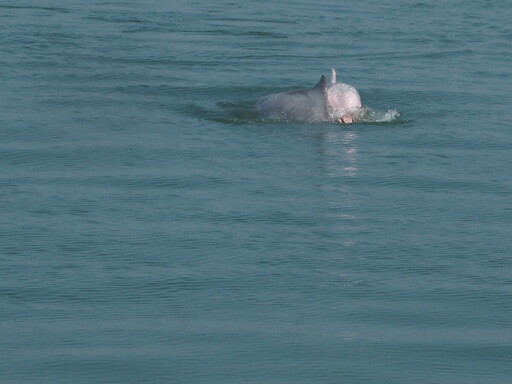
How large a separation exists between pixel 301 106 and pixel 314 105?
147 millimetres

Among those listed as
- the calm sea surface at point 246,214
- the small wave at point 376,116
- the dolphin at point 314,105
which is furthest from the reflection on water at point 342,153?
the small wave at point 376,116

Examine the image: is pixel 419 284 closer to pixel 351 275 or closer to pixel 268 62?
pixel 351 275

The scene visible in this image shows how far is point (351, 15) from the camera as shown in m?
25.9

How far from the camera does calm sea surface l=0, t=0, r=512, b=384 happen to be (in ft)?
30.5

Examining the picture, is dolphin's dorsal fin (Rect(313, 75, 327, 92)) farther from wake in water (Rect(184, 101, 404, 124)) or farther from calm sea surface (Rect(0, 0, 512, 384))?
wake in water (Rect(184, 101, 404, 124))

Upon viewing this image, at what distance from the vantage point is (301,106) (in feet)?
54.1

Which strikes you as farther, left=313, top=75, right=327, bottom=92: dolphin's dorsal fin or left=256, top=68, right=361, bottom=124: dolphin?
left=256, top=68, right=361, bottom=124: dolphin

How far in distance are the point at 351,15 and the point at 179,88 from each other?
774 cm

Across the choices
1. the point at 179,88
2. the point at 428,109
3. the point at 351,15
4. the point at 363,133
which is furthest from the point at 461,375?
the point at 351,15

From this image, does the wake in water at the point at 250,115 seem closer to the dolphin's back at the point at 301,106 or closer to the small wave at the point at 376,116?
the small wave at the point at 376,116

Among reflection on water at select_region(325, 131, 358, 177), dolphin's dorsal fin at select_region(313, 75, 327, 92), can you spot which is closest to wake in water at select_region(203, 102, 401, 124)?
dolphin's dorsal fin at select_region(313, 75, 327, 92)

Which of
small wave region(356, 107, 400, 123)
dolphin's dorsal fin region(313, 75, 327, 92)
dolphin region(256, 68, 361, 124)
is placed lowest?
small wave region(356, 107, 400, 123)

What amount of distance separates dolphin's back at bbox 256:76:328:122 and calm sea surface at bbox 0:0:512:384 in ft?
0.45

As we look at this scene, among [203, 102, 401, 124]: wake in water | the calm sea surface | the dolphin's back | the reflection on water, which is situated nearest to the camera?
the calm sea surface
